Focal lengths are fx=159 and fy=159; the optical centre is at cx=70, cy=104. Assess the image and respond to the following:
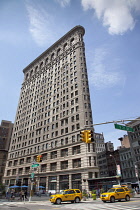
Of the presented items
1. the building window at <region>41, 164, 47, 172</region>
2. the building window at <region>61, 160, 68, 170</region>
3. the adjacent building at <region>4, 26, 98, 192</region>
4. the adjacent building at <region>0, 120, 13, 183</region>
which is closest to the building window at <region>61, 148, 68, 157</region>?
the adjacent building at <region>4, 26, 98, 192</region>

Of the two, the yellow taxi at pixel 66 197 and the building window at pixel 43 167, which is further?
the building window at pixel 43 167

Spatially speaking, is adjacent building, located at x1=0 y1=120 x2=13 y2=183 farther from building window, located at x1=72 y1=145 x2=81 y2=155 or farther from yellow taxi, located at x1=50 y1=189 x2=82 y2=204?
yellow taxi, located at x1=50 y1=189 x2=82 y2=204

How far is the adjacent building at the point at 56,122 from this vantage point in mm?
42562

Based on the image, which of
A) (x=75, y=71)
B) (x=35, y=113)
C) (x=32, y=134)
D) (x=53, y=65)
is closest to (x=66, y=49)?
(x=53, y=65)

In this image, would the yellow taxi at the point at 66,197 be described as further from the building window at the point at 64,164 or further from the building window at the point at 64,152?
the building window at the point at 64,152

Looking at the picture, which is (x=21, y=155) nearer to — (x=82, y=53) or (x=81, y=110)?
(x=81, y=110)

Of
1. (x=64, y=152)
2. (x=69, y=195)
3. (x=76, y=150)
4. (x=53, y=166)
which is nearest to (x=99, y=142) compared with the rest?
(x=53, y=166)

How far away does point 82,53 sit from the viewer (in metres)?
59.6

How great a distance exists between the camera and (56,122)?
5319 cm

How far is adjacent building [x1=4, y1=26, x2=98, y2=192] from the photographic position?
42.6 metres

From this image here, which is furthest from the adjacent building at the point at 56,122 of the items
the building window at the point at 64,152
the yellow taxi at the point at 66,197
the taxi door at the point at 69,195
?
the taxi door at the point at 69,195

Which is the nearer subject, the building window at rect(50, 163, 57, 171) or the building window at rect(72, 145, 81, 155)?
the building window at rect(72, 145, 81, 155)

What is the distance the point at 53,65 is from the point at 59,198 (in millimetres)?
57460

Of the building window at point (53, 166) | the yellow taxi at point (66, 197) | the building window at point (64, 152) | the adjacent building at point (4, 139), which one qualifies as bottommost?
the yellow taxi at point (66, 197)
